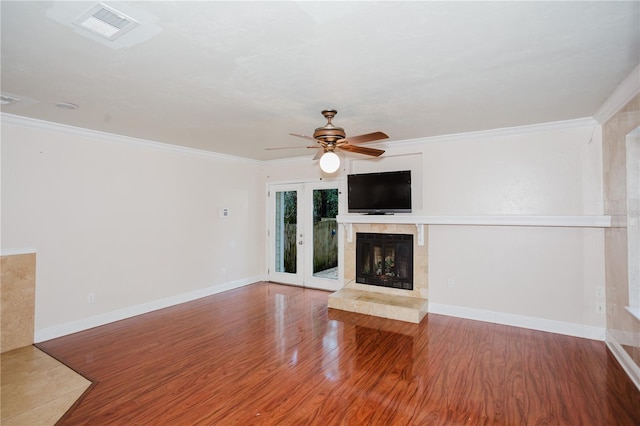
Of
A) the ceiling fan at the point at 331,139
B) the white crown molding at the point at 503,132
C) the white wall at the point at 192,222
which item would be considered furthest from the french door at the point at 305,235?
the ceiling fan at the point at 331,139

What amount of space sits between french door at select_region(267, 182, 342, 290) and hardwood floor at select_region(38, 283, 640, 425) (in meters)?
1.71

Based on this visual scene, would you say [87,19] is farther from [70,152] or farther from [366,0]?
[70,152]

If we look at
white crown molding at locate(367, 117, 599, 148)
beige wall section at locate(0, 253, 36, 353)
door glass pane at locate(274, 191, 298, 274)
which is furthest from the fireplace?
beige wall section at locate(0, 253, 36, 353)

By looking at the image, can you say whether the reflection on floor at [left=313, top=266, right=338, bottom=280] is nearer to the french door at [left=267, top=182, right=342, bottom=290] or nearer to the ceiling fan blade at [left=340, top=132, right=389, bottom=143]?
the french door at [left=267, top=182, right=342, bottom=290]

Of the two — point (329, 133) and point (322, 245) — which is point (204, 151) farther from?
point (329, 133)

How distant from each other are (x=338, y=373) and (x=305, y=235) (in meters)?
3.54

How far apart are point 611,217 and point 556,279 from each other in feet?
3.16

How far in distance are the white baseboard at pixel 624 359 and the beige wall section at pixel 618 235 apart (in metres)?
0.03

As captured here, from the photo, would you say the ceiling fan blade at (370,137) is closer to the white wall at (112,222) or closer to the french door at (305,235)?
the french door at (305,235)

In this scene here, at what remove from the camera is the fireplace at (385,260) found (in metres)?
4.99

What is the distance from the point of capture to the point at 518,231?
416 cm

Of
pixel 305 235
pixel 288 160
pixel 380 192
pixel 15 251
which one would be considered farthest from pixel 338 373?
pixel 288 160

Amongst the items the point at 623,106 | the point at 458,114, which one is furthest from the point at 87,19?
the point at 623,106

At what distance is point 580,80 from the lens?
2.69 metres
